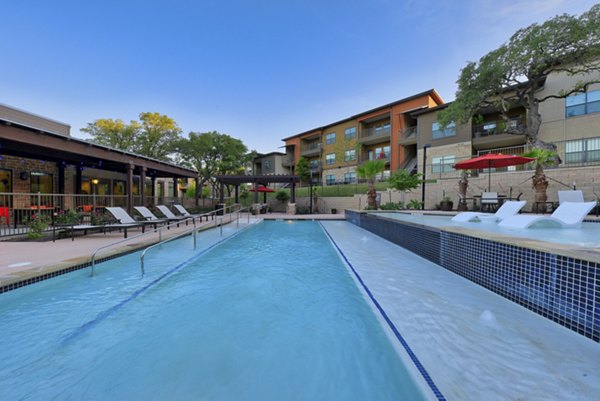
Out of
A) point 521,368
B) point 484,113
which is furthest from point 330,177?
point 521,368

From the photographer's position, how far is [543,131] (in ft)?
51.9

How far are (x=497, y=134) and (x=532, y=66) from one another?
503cm

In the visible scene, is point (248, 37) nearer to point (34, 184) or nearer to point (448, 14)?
point (448, 14)

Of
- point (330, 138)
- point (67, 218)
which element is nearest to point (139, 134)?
point (67, 218)

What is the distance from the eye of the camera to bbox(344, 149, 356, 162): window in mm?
28398

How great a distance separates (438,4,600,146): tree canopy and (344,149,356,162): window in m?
12.0

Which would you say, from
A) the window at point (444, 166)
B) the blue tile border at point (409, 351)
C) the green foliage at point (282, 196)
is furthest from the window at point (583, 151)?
the green foliage at point (282, 196)

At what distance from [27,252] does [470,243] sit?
8.43 m

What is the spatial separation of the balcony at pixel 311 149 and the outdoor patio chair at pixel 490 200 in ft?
70.4

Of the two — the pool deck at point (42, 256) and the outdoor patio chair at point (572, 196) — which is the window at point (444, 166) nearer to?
the outdoor patio chair at point (572, 196)

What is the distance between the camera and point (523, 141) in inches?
680

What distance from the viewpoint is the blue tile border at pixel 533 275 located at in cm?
232

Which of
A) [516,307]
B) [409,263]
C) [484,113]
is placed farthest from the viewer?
[484,113]

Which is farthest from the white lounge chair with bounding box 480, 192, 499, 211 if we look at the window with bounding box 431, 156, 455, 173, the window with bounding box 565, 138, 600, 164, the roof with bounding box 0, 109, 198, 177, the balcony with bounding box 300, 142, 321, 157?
the balcony with bounding box 300, 142, 321, 157
